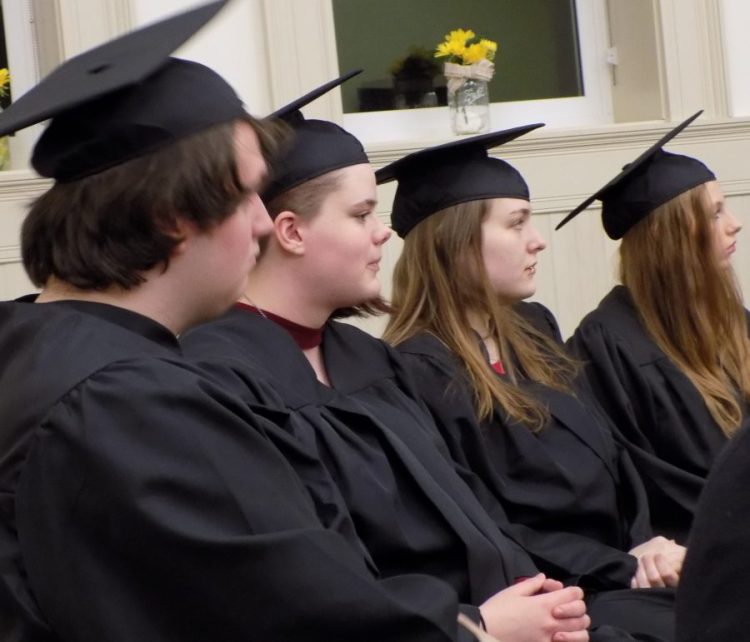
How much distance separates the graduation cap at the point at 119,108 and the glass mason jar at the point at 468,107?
297 cm

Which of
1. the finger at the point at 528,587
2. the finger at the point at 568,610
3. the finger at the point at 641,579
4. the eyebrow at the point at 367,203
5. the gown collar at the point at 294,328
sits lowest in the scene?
the finger at the point at 641,579

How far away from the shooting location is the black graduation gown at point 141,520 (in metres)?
1.67

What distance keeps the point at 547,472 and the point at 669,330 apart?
2.62ft

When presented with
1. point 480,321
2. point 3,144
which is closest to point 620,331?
point 480,321

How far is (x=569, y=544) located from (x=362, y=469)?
0.76 meters

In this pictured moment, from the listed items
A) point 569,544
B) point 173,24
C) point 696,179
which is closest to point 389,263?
point 696,179

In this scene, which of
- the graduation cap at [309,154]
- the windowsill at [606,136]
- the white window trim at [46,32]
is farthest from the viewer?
the windowsill at [606,136]

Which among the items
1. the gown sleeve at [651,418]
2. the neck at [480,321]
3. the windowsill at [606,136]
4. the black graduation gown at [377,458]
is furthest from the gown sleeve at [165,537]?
the windowsill at [606,136]

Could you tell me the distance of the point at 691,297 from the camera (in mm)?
3729

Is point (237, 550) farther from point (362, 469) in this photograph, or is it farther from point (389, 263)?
point (389, 263)

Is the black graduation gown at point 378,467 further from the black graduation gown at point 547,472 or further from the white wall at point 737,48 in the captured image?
the white wall at point 737,48

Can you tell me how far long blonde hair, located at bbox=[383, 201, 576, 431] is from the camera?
328cm

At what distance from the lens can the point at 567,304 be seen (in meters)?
4.86

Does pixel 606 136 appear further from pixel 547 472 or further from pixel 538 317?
pixel 547 472
